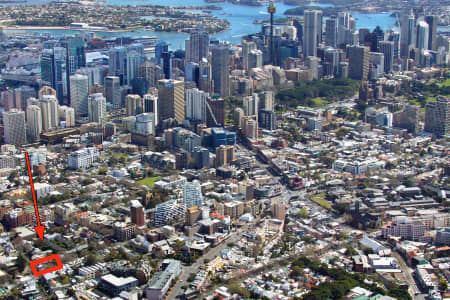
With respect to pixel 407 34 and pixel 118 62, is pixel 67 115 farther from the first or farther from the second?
pixel 407 34

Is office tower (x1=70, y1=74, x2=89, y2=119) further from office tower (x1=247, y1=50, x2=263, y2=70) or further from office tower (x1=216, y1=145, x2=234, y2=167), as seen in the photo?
office tower (x1=247, y1=50, x2=263, y2=70)

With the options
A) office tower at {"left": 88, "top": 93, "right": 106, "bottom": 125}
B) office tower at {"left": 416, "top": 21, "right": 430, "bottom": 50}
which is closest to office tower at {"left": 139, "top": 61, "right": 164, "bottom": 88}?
office tower at {"left": 88, "top": 93, "right": 106, "bottom": 125}

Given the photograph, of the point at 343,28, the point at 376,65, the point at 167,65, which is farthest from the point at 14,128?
the point at 343,28

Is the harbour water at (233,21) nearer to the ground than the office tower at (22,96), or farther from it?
farther from it

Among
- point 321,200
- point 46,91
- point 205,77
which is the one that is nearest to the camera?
point 321,200

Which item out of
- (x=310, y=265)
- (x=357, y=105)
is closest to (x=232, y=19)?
(x=357, y=105)

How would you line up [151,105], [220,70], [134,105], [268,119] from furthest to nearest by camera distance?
[220,70]
[134,105]
[151,105]
[268,119]

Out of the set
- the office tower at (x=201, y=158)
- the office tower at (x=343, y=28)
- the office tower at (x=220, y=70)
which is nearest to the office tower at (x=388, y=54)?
the office tower at (x=343, y=28)

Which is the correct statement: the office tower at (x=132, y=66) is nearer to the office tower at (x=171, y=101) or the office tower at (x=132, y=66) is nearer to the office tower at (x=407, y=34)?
the office tower at (x=171, y=101)

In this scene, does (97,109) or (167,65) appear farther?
(167,65)
